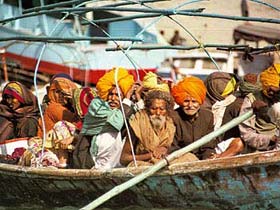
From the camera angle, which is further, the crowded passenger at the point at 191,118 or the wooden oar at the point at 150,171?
the crowded passenger at the point at 191,118

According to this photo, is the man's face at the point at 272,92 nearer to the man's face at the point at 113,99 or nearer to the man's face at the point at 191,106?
the man's face at the point at 191,106

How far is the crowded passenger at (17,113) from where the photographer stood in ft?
24.5

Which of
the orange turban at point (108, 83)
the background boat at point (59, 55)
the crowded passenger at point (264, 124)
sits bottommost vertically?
the background boat at point (59, 55)

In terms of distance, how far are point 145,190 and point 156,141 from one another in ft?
1.25

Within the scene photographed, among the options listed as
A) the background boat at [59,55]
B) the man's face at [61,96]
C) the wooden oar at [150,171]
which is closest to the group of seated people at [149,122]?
the man's face at [61,96]

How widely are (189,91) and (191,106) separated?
0.41 ft

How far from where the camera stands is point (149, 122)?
632cm

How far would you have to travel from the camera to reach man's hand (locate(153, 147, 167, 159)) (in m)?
6.31

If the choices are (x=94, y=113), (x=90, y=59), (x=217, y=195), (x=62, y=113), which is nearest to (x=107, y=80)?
(x=94, y=113)

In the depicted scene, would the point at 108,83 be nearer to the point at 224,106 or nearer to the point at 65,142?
Result: the point at 65,142

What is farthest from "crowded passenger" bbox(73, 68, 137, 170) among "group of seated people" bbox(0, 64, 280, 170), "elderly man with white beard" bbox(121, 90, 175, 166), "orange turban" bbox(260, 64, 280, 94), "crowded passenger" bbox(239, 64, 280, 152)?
"orange turban" bbox(260, 64, 280, 94)

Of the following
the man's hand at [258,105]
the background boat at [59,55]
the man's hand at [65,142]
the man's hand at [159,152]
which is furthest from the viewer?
the background boat at [59,55]

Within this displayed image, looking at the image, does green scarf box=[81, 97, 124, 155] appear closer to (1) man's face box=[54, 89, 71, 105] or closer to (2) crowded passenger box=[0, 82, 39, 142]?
(1) man's face box=[54, 89, 71, 105]

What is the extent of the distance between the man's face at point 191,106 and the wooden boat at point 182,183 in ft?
2.44
